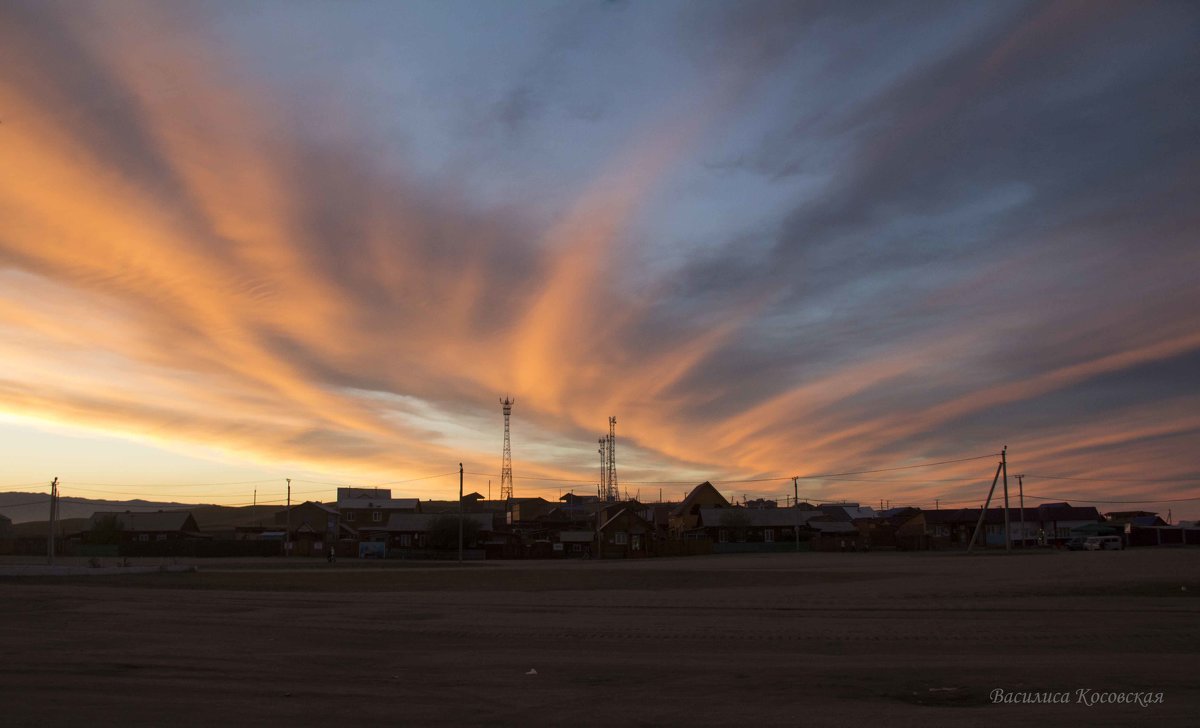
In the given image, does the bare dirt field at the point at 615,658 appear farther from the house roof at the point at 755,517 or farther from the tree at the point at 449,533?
the house roof at the point at 755,517

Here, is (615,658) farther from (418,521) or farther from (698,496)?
(698,496)

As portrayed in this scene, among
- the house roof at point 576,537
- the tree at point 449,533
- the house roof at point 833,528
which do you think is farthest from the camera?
the house roof at point 833,528

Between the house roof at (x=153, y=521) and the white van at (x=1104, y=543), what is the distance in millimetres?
122835

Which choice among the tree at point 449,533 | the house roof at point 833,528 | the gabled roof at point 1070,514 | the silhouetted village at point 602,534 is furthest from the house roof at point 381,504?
→ the gabled roof at point 1070,514

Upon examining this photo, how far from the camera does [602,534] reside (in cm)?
11106

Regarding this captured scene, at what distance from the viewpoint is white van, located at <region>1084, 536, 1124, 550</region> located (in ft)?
302

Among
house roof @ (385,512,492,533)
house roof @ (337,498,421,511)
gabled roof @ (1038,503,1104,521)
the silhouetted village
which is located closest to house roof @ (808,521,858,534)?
the silhouetted village

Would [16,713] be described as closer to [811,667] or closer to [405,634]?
[405,634]

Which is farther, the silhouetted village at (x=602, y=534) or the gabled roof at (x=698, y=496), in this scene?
the gabled roof at (x=698, y=496)

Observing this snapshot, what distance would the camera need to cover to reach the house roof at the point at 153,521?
131875 mm

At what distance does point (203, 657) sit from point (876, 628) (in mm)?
15290

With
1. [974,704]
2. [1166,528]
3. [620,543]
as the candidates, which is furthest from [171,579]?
[1166,528]

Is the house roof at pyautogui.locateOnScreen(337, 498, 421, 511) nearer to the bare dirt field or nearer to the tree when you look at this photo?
the tree

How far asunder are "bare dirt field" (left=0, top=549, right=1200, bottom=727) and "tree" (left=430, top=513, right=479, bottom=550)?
77.8 meters
